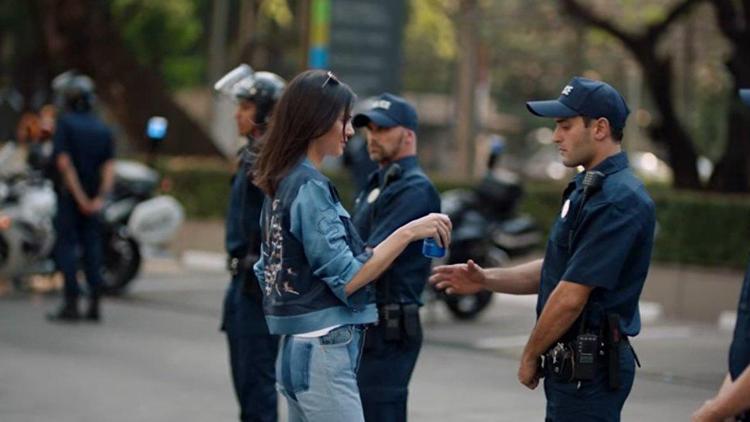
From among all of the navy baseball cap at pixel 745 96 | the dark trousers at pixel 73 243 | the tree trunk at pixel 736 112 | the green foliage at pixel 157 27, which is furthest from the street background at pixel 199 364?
the green foliage at pixel 157 27

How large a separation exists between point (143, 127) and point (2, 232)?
8975mm

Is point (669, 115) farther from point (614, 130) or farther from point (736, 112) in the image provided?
point (614, 130)

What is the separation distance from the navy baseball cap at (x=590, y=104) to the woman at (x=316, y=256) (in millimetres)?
532

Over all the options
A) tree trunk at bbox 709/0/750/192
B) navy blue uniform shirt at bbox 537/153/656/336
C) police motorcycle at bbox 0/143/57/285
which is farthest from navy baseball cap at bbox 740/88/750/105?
tree trunk at bbox 709/0/750/192

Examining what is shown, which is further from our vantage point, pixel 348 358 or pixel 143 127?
pixel 143 127

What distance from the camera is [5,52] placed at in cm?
4131

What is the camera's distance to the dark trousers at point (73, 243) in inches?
504

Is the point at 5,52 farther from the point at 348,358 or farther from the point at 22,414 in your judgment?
the point at 348,358

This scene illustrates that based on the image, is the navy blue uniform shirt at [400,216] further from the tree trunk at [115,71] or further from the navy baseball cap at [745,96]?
the tree trunk at [115,71]

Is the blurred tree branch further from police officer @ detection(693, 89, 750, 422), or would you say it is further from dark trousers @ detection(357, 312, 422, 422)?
police officer @ detection(693, 89, 750, 422)

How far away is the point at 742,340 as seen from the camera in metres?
4.57

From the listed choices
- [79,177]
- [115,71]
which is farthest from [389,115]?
[115,71]

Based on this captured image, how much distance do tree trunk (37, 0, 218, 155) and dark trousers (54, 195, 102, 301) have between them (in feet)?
31.9

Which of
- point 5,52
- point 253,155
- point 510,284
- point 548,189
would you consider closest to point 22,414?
point 253,155
